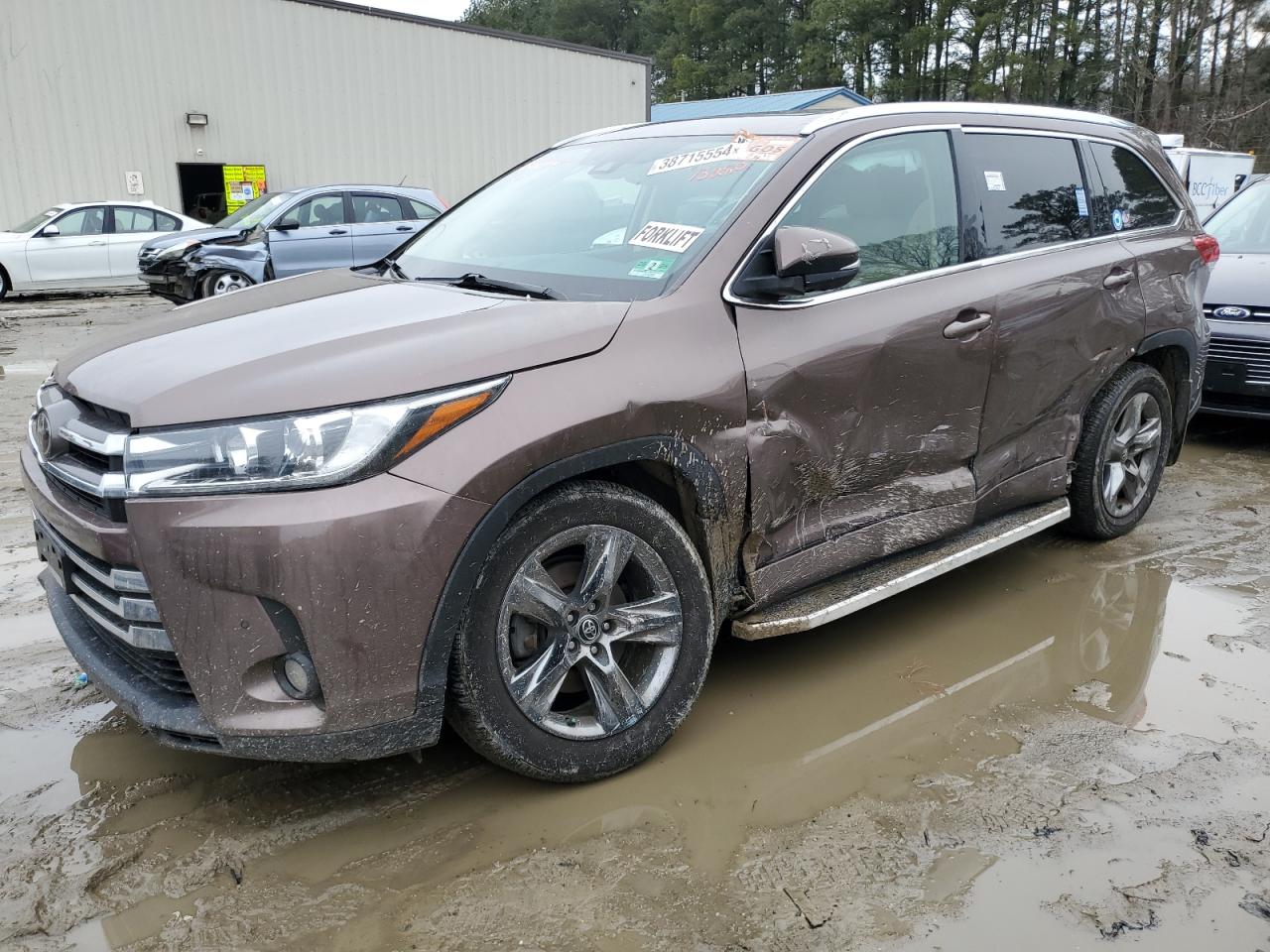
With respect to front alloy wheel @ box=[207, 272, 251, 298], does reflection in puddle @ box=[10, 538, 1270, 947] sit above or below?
below

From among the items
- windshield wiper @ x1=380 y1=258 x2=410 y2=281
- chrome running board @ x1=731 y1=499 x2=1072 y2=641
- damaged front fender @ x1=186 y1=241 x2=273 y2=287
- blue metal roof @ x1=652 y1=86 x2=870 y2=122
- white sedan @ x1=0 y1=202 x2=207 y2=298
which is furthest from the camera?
blue metal roof @ x1=652 y1=86 x2=870 y2=122

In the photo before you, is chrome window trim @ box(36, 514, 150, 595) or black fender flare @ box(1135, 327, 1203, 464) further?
black fender flare @ box(1135, 327, 1203, 464)

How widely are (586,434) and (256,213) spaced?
12.4 metres

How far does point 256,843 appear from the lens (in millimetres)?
2592

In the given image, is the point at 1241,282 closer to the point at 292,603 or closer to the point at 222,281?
the point at 292,603

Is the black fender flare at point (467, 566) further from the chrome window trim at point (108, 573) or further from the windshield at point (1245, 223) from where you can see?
the windshield at point (1245, 223)

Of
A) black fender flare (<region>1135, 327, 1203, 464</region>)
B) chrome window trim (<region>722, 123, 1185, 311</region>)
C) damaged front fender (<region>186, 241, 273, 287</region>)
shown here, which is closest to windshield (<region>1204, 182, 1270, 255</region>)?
black fender flare (<region>1135, 327, 1203, 464</region>)

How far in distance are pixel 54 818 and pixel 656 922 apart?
1607mm

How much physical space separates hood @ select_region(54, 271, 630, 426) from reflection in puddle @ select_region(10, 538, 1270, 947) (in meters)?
1.09

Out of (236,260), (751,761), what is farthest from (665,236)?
(236,260)

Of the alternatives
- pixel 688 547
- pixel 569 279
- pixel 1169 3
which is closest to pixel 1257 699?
pixel 688 547

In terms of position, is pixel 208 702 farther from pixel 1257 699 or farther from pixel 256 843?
pixel 1257 699

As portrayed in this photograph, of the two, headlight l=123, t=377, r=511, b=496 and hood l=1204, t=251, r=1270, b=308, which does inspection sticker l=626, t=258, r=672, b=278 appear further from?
hood l=1204, t=251, r=1270, b=308

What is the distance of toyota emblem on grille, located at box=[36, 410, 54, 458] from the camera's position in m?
2.74
